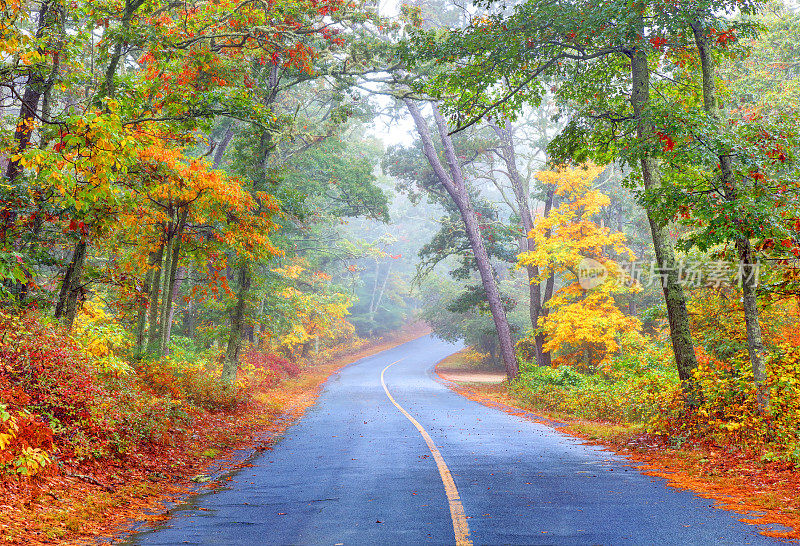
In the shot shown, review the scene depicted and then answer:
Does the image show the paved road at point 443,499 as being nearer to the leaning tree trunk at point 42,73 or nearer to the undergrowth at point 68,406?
the undergrowth at point 68,406

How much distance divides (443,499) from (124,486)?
399cm

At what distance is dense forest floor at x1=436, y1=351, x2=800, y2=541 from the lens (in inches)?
218

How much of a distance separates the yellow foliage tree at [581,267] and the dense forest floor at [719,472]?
733 centimetres

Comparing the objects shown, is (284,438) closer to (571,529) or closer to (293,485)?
(293,485)

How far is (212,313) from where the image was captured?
23.6 metres

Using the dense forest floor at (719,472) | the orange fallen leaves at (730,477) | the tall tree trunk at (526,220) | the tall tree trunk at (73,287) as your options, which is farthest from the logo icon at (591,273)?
the tall tree trunk at (73,287)

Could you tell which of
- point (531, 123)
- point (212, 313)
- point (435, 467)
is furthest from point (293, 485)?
point (531, 123)

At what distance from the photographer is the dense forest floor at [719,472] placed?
5.54 m

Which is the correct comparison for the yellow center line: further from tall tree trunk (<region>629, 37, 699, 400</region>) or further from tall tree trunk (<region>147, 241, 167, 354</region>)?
tall tree trunk (<region>147, 241, 167, 354</region>)

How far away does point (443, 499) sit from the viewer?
6.38m

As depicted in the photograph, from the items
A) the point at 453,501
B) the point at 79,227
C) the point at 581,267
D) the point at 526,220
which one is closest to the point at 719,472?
the point at 453,501

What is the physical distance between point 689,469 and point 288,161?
73.3 feet

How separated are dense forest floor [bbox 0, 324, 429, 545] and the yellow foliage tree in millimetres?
12464

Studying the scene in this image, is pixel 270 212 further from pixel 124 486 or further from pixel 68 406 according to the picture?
pixel 124 486
